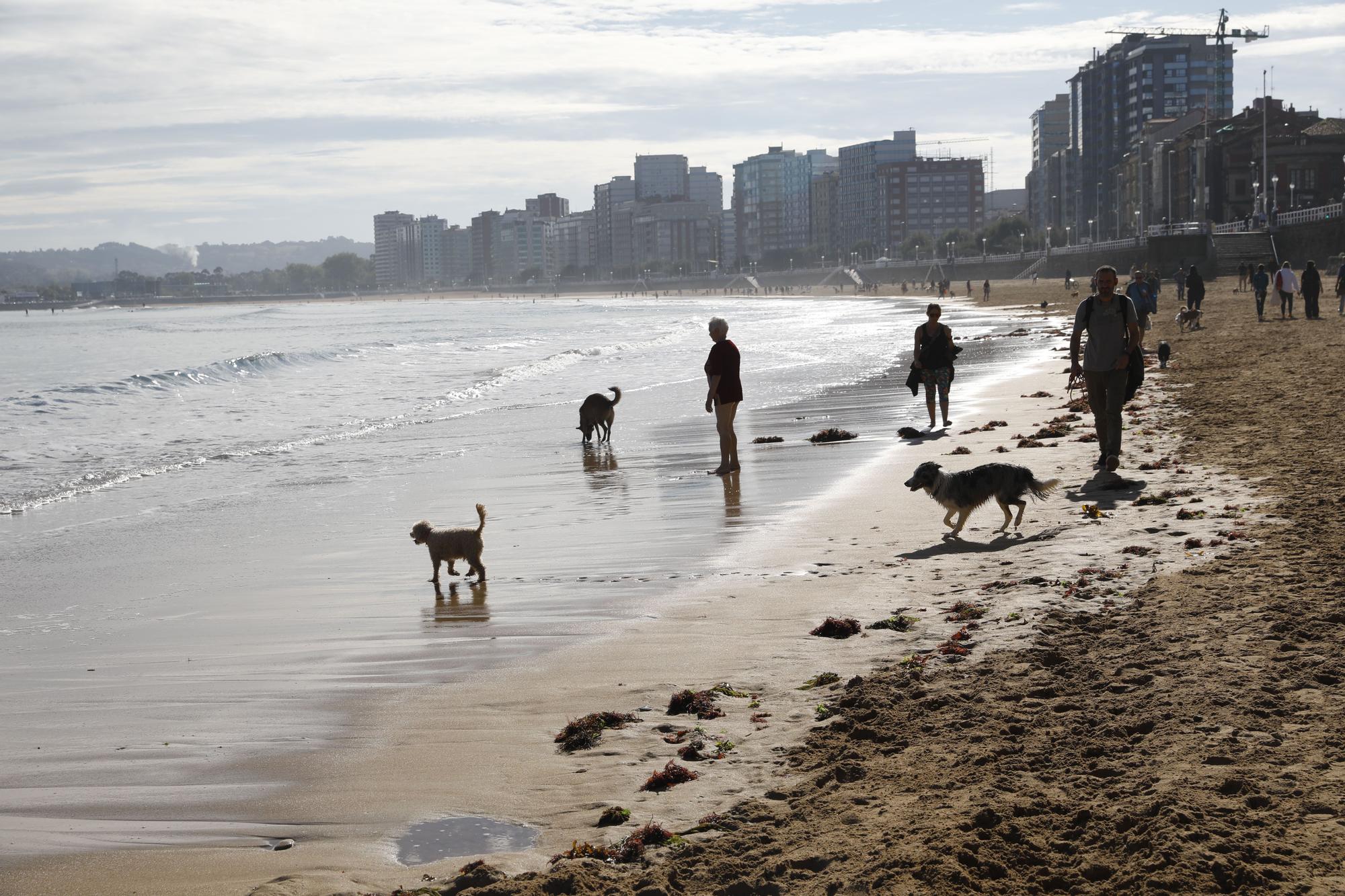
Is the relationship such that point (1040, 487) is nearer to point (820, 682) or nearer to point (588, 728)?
point (820, 682)

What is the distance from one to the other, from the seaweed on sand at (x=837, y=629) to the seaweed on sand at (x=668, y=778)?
71.8 inches

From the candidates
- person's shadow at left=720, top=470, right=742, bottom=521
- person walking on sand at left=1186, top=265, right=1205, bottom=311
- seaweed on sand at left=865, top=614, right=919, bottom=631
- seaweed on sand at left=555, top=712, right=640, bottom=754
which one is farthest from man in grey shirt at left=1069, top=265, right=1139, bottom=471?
person walking on sand at left=1186, top=265, right=1205, bottom=311

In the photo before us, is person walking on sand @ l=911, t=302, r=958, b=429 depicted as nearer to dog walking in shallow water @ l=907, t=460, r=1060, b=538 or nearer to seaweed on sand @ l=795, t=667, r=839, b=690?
dog walking in shallow water @ l=907, t=460, r=1060, b=538

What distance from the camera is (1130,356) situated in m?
10.1

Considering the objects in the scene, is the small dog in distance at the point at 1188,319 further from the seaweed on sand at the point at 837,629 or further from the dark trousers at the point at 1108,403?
the seaweed on sand at the point at 837,629

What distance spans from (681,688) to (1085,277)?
92.3 meters

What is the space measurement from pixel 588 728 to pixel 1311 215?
7091 centimetres

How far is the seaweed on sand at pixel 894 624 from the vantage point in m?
6.20

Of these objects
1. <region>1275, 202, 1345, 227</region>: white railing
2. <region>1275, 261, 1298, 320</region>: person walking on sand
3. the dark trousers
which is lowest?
the dark trousers

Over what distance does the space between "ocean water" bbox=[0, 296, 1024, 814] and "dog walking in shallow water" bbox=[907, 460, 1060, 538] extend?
61.1 inches

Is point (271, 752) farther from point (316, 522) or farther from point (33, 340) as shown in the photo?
point (33, 340)

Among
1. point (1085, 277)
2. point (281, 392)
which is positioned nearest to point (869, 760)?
point (281, 392)

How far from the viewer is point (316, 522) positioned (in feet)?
36.4

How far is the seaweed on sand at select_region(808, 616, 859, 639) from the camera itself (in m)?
6.15
